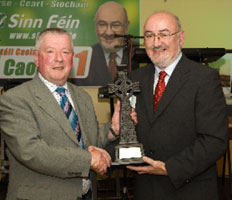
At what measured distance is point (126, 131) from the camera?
1.83m

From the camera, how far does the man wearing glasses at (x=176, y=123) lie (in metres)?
1.65

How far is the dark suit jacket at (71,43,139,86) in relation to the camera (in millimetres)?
4427

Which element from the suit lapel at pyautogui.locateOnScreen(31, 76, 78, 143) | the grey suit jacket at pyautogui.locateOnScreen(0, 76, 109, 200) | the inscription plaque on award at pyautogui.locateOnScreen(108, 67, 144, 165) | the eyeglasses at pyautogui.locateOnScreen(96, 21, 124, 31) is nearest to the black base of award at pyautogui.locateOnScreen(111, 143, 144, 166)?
the inscription plaque on award at pyautogui.locateOnScreen(108, 67, 144, 165)

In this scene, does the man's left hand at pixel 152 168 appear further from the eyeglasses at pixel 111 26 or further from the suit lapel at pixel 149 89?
the eyeglasses at pixel 111 26

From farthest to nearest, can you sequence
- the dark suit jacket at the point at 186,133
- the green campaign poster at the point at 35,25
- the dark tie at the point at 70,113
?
1. the green campaign poster at the point at 35,25
2. the dark tie at the point at 70,113
3. the dark suit jacket at the point at 186,133

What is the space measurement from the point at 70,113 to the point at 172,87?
26.1 inches

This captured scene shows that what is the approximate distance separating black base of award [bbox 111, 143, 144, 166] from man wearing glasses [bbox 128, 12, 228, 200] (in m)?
0.05

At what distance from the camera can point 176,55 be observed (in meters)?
1.90

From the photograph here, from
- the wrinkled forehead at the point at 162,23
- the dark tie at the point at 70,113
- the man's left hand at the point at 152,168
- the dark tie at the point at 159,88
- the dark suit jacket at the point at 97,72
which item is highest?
Answer: the dark suit jacket at the point at 97,72

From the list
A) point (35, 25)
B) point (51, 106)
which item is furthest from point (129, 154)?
point (35, 25)

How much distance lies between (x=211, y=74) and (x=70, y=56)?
0.88 meters

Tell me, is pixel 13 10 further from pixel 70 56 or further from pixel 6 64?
pixel 70 56

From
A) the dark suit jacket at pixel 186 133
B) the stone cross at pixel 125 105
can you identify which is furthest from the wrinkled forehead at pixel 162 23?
the stone cross at pixel 125 105

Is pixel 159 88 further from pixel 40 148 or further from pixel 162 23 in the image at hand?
pixel 40 148
